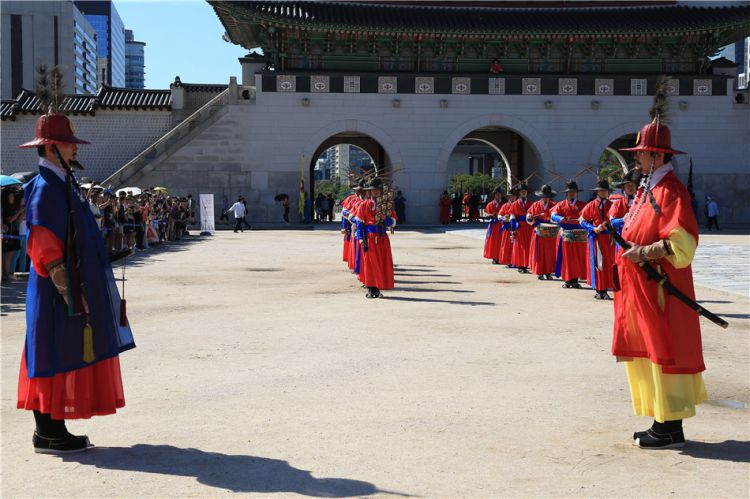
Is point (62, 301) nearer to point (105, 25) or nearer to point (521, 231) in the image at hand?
point (521, 231)

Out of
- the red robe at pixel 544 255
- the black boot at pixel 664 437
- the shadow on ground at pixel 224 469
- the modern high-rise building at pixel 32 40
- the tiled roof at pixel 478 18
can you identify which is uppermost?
the modern high-rise building at pixel 32 40

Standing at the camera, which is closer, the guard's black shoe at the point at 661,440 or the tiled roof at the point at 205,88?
the guard's black shoe at the point at 661,440

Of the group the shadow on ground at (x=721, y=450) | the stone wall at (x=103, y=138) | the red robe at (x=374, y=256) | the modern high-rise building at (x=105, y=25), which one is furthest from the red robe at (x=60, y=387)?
the modern high-rise building at (x=105, y=25)

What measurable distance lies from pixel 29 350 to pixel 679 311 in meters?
4.03

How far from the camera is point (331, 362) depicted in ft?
25.5

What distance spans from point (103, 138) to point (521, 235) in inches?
954

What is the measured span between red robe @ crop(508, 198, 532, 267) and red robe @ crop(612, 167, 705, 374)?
11661mm

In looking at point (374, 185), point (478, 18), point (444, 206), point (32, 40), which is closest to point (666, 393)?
point (374, 185)

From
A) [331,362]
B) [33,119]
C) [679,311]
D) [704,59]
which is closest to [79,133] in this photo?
[33,119]

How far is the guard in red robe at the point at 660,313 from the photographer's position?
17.3 ft

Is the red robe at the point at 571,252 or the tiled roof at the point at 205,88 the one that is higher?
the tiled roof at the point at 205,88

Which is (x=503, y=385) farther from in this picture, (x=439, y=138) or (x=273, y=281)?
(x=439, y=138)

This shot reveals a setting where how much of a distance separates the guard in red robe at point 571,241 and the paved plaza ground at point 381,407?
1.73 m

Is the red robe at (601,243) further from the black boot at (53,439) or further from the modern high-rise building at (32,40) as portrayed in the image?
the modern high-rise building at (32,40)
